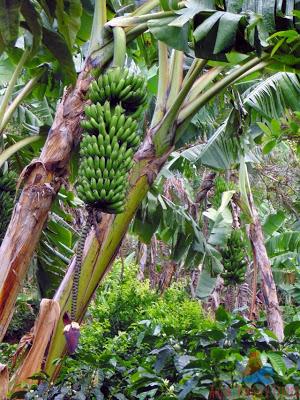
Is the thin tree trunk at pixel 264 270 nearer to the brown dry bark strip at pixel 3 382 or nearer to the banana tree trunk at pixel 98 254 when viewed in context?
the banana tree trunk at pixel 98 254

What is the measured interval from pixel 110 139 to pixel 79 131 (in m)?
0.42

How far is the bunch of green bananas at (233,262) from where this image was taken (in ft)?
14.4

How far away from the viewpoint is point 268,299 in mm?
4328

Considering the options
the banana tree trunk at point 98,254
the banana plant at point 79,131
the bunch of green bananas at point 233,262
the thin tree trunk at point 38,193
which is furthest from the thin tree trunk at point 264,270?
the thin tree trunk at point 38,193

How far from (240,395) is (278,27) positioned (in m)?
1.56

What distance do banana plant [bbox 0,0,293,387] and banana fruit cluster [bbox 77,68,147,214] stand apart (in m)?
0.24

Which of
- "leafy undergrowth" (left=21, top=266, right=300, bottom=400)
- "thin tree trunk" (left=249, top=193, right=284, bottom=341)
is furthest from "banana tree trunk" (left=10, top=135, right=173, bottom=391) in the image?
"thin tree trunk" (left=249, top=193, right=284, bottom=341)

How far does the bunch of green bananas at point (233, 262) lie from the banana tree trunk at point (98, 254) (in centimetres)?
207

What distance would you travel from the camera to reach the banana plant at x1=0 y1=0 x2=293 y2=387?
216 centimetres

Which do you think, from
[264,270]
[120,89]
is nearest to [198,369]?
[120,89]

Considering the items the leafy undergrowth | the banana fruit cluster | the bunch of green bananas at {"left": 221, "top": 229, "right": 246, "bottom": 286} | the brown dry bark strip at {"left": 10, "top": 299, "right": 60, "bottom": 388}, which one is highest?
the banana fruit cluster

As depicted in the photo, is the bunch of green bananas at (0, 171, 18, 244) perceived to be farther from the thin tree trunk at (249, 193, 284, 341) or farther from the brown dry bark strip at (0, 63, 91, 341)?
the thin tree trunk at (249, 193, 284, 341)

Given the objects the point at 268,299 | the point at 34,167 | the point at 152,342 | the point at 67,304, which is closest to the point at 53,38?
the point at 34,167

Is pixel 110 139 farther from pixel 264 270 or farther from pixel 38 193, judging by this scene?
pixel 264 270
